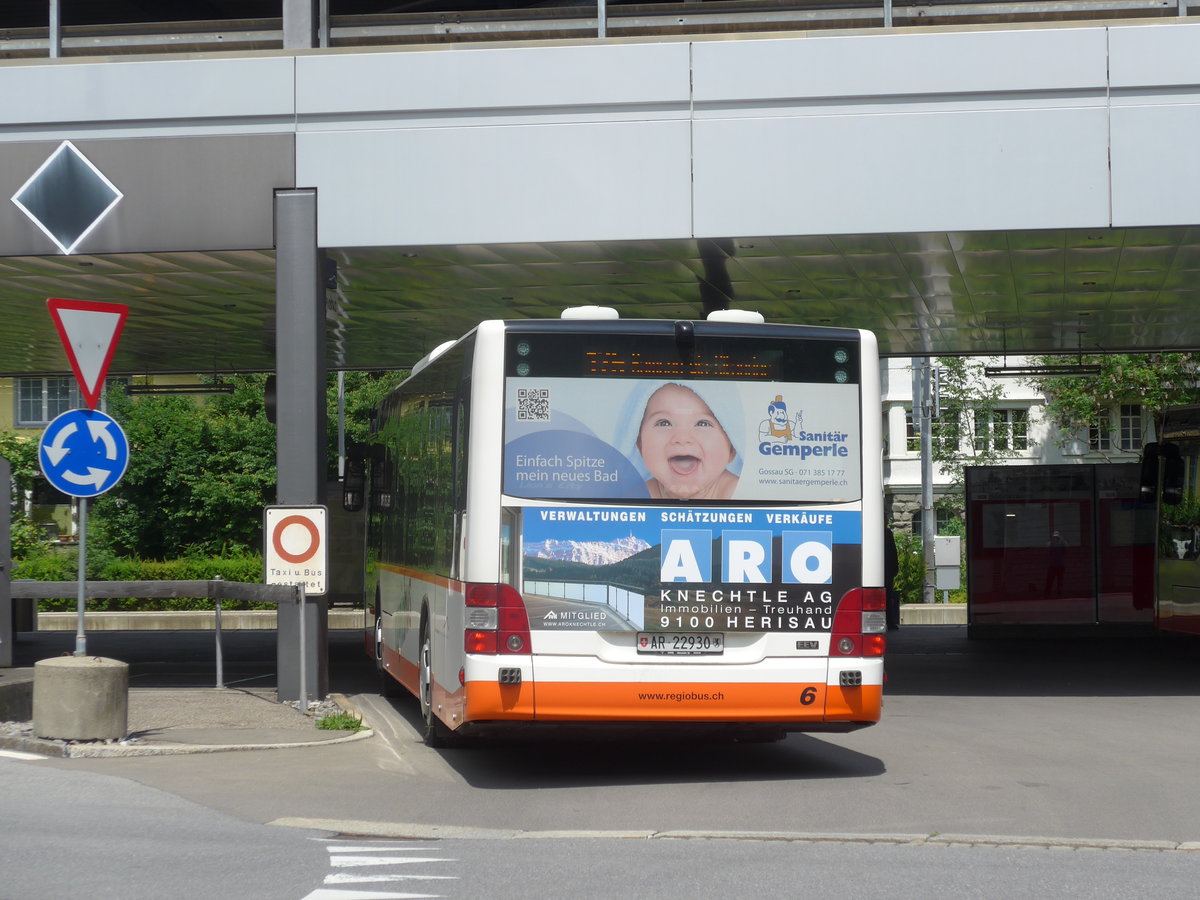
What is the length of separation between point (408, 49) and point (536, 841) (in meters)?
8.80

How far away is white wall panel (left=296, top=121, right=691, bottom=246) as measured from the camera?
14.5 meters

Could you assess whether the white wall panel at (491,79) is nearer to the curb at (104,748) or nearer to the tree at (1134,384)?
the curb at (104,748)

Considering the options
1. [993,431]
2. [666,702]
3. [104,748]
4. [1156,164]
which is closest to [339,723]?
[104,748]

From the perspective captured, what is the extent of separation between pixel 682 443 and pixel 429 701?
10.5 ft

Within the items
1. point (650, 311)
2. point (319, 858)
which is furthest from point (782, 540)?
point (650, 311)

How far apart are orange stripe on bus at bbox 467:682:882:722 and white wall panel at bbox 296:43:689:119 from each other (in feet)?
20.8

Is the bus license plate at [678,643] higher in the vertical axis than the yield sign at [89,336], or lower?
lower

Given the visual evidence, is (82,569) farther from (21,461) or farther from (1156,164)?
(21,461)

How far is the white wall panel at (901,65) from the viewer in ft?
46.4

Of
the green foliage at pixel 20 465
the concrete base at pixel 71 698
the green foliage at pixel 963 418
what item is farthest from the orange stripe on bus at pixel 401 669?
the green foliage at pixel 963 418

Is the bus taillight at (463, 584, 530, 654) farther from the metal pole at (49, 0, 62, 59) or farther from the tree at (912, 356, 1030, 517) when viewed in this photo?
the tree at (912, 356, 1030, 517)

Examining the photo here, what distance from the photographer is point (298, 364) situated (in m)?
14.8

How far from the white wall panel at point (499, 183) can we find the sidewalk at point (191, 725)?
423cm

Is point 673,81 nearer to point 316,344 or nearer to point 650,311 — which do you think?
point 316,344
